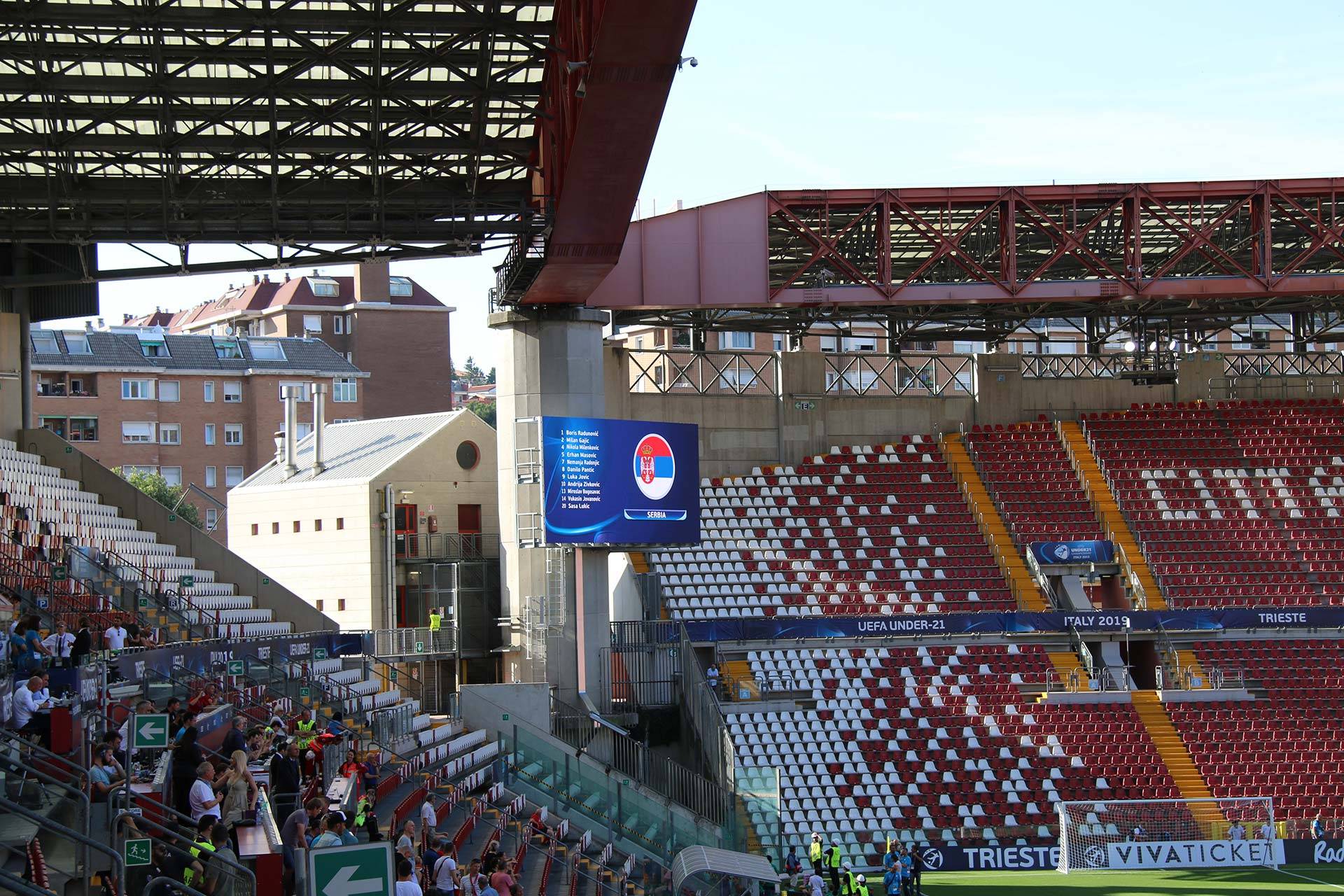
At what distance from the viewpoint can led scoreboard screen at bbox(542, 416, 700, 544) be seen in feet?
112

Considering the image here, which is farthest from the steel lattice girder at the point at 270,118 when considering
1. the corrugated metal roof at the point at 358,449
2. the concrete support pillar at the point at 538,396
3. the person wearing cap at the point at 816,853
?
the person wearing cap at the point at 816,853

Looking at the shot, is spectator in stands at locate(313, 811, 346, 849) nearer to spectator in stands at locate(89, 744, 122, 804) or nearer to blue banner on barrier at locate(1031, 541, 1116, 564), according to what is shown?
spectator in stands at locate(89, 744, 122, 804)

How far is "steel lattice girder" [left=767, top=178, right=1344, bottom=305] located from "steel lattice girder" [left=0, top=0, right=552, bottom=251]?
9874mm

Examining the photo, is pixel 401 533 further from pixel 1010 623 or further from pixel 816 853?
pixel 816 853

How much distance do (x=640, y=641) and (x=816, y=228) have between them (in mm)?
11711

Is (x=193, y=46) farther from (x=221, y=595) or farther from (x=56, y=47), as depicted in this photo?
(x=221, y=595)

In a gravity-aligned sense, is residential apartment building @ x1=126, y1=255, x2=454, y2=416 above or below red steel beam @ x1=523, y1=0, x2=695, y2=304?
above

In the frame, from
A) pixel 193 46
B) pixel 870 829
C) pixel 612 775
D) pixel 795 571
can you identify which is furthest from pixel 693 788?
pixel 193 46

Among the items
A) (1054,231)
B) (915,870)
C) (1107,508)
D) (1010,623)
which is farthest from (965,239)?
(915,870)

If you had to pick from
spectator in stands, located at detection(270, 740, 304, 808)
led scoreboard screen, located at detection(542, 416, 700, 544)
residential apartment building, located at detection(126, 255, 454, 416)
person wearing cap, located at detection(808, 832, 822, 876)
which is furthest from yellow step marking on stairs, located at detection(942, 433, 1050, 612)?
residential apartment building, located at detection(126, 255, 454, 416)

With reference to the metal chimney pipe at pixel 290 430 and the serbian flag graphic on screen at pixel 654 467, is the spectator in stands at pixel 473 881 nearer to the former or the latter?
the serbian flag graphic on screen at pixel 654 467

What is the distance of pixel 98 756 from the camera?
15.7m

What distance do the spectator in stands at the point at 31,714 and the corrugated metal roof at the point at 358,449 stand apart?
25.7 meters

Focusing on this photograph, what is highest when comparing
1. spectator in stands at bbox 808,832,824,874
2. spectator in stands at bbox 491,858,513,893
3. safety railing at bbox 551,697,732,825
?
spectator in stands at bbox 491,858,513,893
